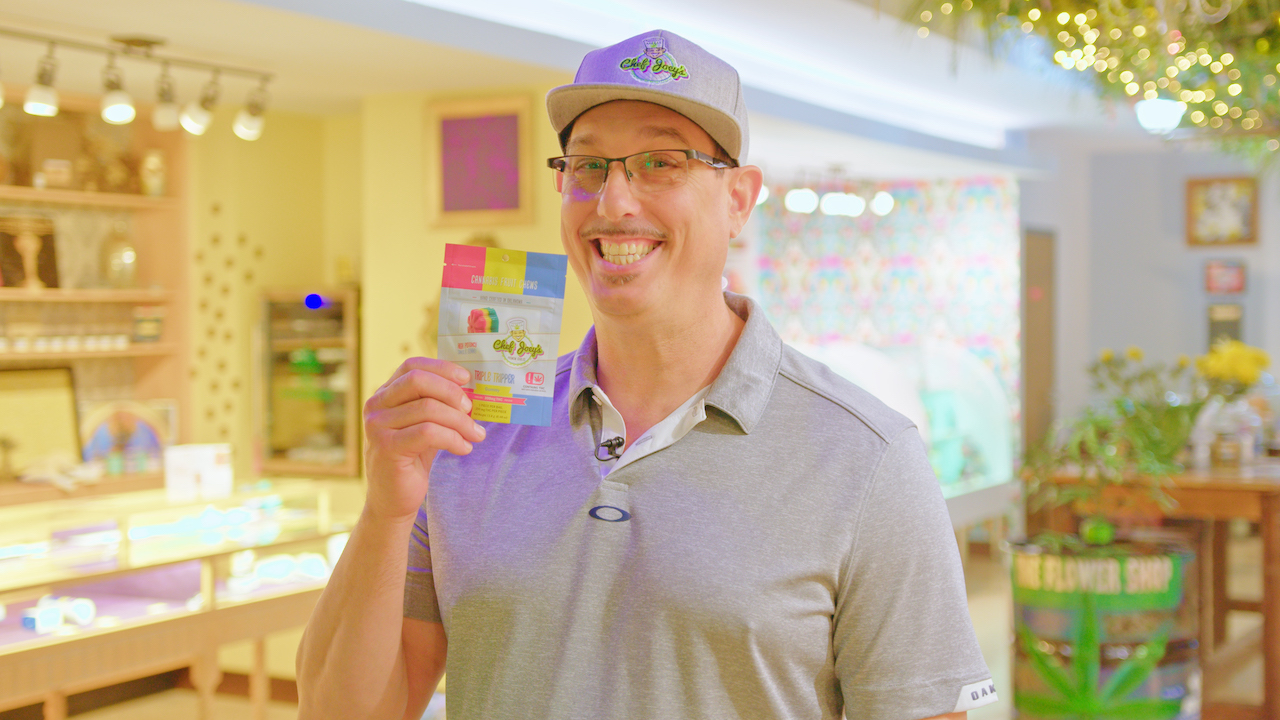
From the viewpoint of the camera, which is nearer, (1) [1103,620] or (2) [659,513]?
(2) [659,513]

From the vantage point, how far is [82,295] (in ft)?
17.6

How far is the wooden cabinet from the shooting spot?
5285 mm

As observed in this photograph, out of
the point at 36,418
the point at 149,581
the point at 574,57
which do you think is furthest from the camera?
the point at 36,418

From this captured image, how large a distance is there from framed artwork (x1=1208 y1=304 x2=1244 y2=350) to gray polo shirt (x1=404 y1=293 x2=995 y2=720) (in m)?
9.74

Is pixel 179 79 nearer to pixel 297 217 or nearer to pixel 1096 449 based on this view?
pixel 297 217

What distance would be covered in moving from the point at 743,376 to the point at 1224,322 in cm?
989

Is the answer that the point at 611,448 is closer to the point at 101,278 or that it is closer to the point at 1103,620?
the point at 1103,620

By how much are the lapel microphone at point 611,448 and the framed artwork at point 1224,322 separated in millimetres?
9794

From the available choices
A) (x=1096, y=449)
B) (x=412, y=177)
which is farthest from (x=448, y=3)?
(x=1096, y=449)

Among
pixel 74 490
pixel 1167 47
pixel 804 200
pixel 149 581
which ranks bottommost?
pixel 149 581

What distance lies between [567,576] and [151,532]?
291cm

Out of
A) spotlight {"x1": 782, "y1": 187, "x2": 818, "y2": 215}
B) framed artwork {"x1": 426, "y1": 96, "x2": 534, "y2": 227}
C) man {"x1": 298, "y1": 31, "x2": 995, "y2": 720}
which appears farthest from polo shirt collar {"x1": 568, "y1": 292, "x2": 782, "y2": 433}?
spotlight {"x1": 782, "y1": 187, "x2": 818, "y2": 215}

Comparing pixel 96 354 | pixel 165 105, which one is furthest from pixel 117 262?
pixel 165 105

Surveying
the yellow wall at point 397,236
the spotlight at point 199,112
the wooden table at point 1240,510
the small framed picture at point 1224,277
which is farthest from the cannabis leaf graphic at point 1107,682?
the small framed picture at point 1224,277
